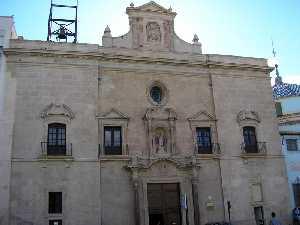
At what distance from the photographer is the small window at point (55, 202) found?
21.2 meters

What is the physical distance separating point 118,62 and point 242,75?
869cm

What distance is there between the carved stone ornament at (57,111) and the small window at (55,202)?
4.30 meters

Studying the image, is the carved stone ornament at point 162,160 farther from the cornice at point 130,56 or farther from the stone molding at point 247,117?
the cornice at point 130,56

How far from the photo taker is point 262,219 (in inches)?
966

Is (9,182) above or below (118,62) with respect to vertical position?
below

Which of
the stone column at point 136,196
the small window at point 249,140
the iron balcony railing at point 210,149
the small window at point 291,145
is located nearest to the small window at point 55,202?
the stone column at point 136,196

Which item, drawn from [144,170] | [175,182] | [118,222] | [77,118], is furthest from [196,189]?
[77,118]

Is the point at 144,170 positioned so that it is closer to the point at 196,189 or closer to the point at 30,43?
the point at 196,189

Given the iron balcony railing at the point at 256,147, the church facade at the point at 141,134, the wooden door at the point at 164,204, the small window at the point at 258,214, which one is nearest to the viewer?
the church facade at the point at 141,134

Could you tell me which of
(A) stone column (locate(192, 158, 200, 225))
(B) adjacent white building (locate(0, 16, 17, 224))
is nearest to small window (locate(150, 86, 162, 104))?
(A) stone column (locate(192, 158, 200, 225))

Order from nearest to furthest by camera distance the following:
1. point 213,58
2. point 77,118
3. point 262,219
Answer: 1. point 77,118
2. point 262,219
3. point 213,58

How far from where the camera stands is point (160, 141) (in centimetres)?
2406

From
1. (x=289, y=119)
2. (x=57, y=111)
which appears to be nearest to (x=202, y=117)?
(x=57, y=111)

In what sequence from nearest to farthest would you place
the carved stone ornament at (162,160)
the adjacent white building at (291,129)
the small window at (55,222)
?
the small window at (55,222) → the carved stone ornament at (162,160) → the adjacent white building at (291,129)
